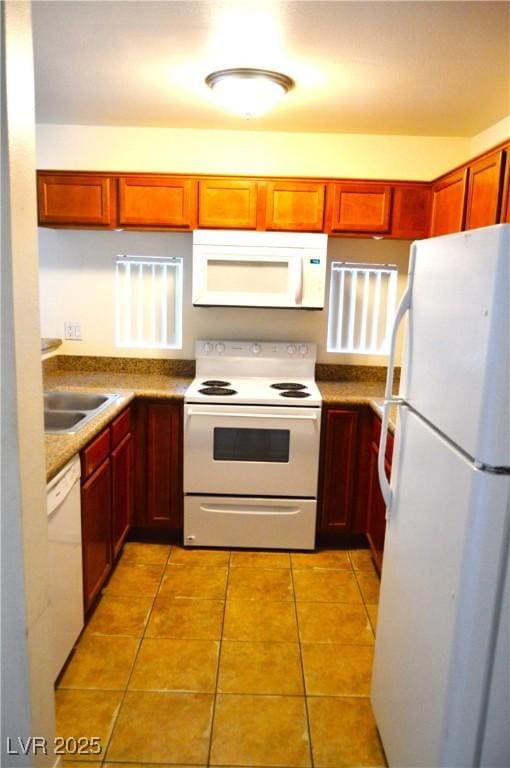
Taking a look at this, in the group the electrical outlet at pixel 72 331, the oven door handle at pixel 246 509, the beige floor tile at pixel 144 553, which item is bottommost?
the beige floor tile at pixel 144 553

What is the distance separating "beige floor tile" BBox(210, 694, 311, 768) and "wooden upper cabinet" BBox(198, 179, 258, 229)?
7.75ft

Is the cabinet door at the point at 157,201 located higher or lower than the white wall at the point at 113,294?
higher

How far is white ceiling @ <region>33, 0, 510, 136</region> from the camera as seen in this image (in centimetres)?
181

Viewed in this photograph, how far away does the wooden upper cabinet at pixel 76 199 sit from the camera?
3.12 m

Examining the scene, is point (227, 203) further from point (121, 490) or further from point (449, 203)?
point (121, 490)

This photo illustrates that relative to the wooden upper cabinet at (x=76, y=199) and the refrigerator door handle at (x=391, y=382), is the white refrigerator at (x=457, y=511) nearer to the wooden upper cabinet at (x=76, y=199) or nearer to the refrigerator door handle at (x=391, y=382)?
the refrigerator door handle at (x=391, y=382)

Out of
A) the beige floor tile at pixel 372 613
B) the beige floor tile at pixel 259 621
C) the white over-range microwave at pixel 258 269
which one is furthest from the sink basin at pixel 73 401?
the beige floor tile at pixel 372 613

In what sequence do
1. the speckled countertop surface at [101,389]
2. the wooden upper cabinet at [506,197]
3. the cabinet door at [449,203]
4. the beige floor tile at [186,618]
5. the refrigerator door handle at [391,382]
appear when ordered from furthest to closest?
1. the cabinet door at [449,203]
2. the beige floor tile at [186,618]
3. the wooden upper cabinet at [506,197]
4. the speckled countertop surface at [101,389]
5. the refrigerator door handle at [391,382]

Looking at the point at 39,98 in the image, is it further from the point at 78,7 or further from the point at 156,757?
the point at 156,757

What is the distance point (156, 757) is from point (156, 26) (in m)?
2.48

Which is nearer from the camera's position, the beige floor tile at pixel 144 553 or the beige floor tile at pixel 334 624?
the beige floor tile at pixel 334 624

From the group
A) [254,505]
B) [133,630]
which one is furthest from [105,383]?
[133,630]

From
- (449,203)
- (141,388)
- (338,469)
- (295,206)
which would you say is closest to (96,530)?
(141,388)

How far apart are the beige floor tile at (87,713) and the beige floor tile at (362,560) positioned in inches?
58.6
